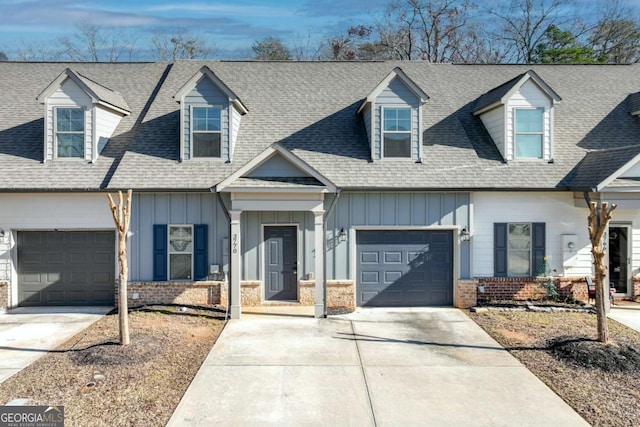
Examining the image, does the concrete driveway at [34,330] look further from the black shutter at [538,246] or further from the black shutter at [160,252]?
the black shutter at [538,246]

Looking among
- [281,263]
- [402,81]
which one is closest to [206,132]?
[281,263]

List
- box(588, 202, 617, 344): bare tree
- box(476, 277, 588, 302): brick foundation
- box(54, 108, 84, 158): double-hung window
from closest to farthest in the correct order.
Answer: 1. box(588, 202, 617, 344): bare tree
2. box(476, 277, 588, 302): brick foundation
3. box(54, 108, 84, 158): double-hung window

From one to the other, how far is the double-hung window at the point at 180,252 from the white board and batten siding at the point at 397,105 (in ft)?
17.8

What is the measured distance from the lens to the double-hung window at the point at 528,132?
42.1 feet

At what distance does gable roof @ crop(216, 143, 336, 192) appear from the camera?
419 inches

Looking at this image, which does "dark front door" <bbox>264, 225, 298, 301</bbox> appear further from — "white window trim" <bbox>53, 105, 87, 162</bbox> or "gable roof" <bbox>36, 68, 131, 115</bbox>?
"gable roof" <bbox>36, 68, 131, 115</bbox>

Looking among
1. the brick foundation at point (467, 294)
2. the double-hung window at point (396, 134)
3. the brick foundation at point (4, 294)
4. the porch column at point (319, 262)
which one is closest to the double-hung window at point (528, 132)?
the double-hung window at point (396, 134)

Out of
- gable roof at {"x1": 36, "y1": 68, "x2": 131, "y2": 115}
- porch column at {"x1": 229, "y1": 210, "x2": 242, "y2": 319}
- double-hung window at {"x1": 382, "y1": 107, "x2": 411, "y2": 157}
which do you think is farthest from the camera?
double-hung window at {"x1": 382, "y1": 107, "x2": 411, "y2": 157}

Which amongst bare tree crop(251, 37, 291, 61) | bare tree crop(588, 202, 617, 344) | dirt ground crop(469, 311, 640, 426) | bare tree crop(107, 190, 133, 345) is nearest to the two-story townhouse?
dirt ground crop(469, 311, 640, 426)

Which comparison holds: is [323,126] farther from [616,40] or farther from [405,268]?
[616,40]

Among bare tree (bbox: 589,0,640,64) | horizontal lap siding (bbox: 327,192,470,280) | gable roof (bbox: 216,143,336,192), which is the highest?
bare tree (bbox: 589,0,640,64)

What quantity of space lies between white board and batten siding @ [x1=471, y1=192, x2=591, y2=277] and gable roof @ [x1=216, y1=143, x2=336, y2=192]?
4332 mm

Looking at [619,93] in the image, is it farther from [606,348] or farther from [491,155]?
[606,348]

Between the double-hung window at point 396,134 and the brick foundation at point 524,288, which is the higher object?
the double-hung window at point 396,134
